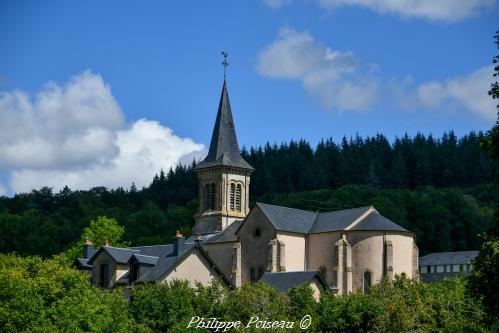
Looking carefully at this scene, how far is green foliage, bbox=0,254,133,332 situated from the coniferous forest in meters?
77.1

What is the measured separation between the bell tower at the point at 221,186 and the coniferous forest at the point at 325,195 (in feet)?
111

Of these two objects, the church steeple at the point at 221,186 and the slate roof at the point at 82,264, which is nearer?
the slate roof at the point at 82,264

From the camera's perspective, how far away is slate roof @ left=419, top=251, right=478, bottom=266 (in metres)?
119

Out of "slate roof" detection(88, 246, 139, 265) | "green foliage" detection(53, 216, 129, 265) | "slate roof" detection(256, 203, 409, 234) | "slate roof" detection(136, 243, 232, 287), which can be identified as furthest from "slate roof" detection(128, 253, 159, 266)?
"green foliage" detection(53, 216, 129, 265)

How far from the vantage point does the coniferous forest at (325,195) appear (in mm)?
132875

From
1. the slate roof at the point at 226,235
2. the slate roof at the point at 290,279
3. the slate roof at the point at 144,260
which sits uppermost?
the slate roof at the point at 226,235

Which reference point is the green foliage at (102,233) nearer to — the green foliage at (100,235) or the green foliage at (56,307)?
the green foliage at (100,235)

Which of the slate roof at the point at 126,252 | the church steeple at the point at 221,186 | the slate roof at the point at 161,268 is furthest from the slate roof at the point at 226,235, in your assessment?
the slate roof at the point at 161,268

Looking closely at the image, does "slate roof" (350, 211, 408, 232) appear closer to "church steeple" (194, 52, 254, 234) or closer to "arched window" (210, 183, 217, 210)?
"church steeple" (194, 52, 254, 234)

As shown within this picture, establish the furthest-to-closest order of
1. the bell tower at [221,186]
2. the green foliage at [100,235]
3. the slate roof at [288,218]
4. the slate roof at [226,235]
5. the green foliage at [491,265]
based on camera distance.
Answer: the green foliage at [100,235], the bell tower at [221,186], the slate roof at [226,235], the slate roof at [288,218], the green foliage at [491,265]

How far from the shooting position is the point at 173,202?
17225cm

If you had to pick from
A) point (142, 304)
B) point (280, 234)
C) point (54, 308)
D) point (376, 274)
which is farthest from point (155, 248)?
point (54, 308)

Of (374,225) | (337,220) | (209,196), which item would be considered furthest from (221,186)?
(374,225)

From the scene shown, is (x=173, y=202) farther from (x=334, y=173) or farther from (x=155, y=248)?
(x=155, y=248)
